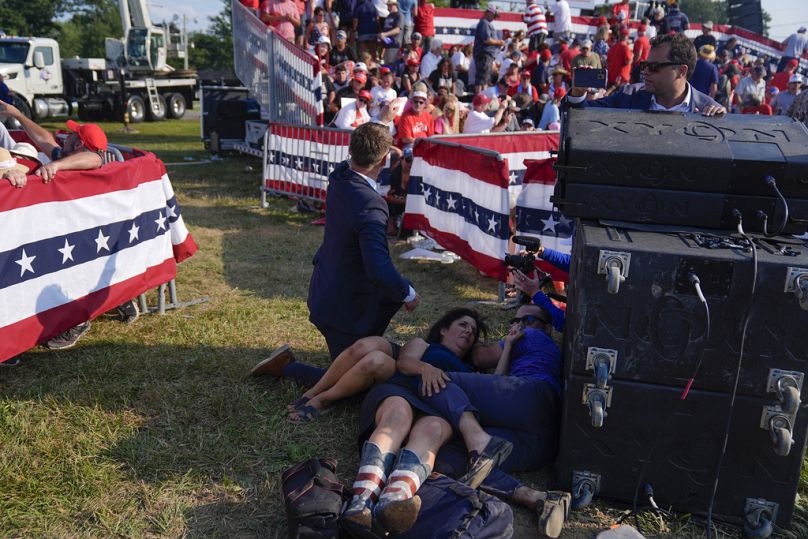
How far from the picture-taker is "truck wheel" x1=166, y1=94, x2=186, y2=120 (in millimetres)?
27750

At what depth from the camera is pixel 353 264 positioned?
4184 mm

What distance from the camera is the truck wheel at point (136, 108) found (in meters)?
25.5

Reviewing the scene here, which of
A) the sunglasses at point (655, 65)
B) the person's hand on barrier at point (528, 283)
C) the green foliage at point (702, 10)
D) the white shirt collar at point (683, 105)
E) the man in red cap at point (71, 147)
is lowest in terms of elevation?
the person's hand on barrier at point (528, 283)

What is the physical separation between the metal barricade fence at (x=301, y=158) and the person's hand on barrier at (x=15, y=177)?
19.4 ft

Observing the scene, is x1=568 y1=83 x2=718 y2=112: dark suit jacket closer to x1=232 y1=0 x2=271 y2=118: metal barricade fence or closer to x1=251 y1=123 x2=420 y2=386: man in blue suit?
x1=251 y1=123 x2=420 y2=386: man in blue suit

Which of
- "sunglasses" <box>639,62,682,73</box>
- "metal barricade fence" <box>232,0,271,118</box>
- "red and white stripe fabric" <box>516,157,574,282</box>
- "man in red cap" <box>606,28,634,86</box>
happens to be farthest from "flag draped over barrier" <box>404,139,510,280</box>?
"man in red cap" <box>606,28,634,86</box>

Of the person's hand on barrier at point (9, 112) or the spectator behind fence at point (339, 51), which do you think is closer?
the person's hand on barrier at point (9, 112)

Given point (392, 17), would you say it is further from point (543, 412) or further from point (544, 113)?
point (543, 412)

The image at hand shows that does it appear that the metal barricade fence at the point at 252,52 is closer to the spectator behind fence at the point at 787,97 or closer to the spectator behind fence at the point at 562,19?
the spectator behind fence at the point at 562,19

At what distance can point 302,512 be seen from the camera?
3008 mm

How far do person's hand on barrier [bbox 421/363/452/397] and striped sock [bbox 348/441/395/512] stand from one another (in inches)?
18.4

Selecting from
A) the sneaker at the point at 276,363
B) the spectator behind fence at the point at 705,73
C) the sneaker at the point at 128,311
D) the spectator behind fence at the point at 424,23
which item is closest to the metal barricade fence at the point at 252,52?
the spectator behind fence at the point at 424,23

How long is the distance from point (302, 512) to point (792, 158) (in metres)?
2.85

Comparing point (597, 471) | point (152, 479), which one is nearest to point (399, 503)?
point (597, 471)
